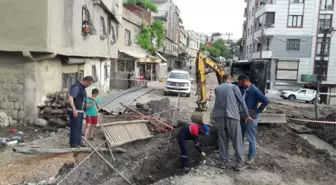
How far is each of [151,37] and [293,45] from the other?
18.6 metres

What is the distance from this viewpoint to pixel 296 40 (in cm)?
4059

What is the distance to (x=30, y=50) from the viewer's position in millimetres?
9523

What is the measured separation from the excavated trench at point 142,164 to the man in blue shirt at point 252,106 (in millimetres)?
1413

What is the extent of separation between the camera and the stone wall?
995 centimetres

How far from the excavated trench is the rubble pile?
9.02ft

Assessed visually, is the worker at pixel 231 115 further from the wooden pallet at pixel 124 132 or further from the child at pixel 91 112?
the child at pixel 91 112

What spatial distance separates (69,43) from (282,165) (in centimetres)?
838

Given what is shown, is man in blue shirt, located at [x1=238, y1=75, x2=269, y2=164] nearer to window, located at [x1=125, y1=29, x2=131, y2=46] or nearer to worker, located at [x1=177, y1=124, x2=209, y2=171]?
worker, located at [x1=177, y1=124, x2=209, y2=171]

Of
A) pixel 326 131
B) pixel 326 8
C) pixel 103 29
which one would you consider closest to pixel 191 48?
pixel 326 8

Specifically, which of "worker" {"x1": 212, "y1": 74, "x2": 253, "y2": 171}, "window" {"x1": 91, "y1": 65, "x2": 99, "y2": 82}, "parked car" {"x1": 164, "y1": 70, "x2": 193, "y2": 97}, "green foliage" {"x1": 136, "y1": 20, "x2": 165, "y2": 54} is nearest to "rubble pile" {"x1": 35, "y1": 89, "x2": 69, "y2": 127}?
"worker" {"x1": 212, "y1": 74, "x2": 253, "y2": 171}

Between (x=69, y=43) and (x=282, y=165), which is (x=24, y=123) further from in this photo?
(x=282, y=165)

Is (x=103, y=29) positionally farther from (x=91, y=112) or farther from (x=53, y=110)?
(x=91, y=112)

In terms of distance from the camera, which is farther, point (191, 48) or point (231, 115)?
point (191, 48)

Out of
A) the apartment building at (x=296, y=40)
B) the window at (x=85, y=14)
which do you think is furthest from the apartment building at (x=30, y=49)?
the apartment building at (x=296, y=40)
